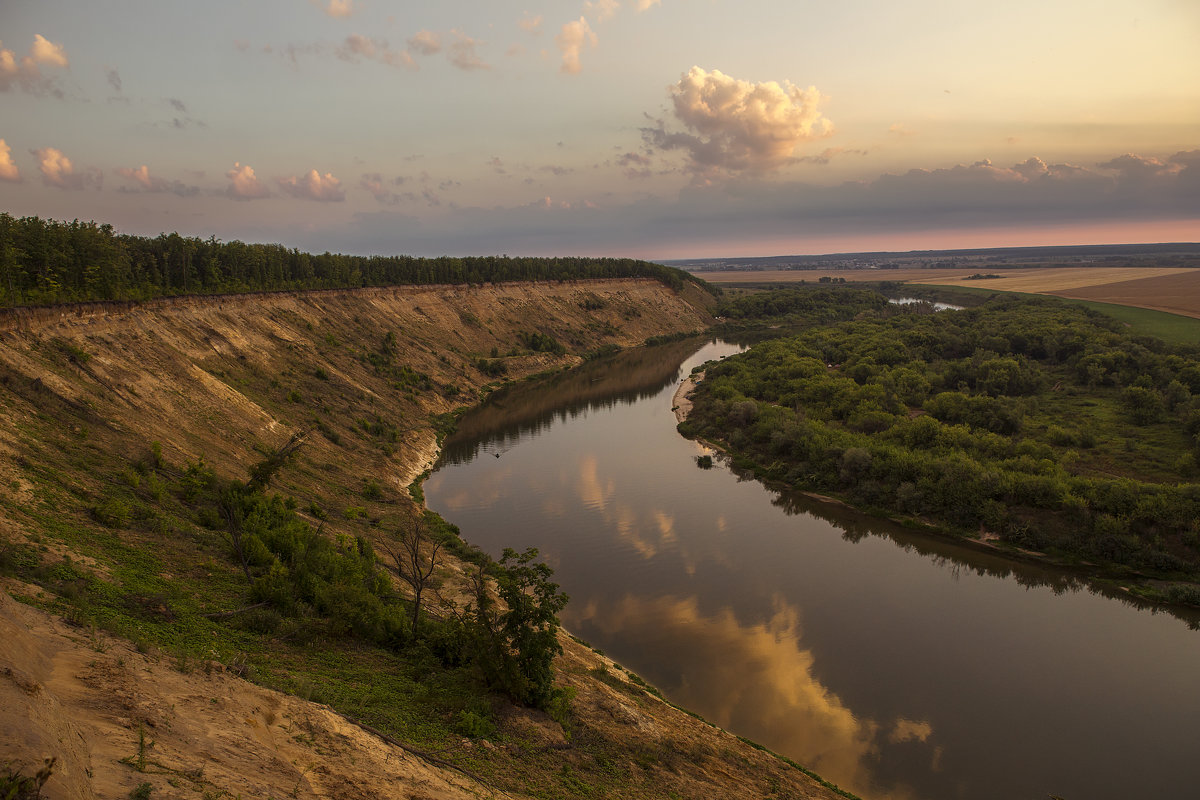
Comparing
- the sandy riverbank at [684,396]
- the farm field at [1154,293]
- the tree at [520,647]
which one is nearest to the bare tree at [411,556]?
the tree at [520,647]

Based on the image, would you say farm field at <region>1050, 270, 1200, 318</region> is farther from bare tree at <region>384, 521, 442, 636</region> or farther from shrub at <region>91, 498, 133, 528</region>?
shrub at <region>91, 498, 133, 528</region>

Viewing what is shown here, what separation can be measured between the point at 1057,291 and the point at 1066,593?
5093 inches

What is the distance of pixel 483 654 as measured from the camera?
50.2 ft

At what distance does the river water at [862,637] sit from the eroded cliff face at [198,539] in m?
2.81

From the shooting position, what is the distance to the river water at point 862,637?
17750 mm

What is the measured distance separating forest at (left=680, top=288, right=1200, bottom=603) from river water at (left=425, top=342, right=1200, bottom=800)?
258 centimetres

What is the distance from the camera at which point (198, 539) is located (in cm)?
1945

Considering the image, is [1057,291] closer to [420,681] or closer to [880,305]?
[880,305]

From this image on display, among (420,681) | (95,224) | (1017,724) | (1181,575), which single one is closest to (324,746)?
(420,681)

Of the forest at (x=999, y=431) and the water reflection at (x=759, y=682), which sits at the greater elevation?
the forest at (x=999, y=431)

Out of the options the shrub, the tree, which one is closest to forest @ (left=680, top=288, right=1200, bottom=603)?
the tree

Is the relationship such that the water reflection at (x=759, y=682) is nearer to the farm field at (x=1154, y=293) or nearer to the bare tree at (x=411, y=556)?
the bare tree at (x=411, y=556)

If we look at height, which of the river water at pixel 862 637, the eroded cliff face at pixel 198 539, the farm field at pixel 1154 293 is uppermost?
the farm field at pixel 1154 293

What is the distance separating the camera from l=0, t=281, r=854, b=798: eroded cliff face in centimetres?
913
